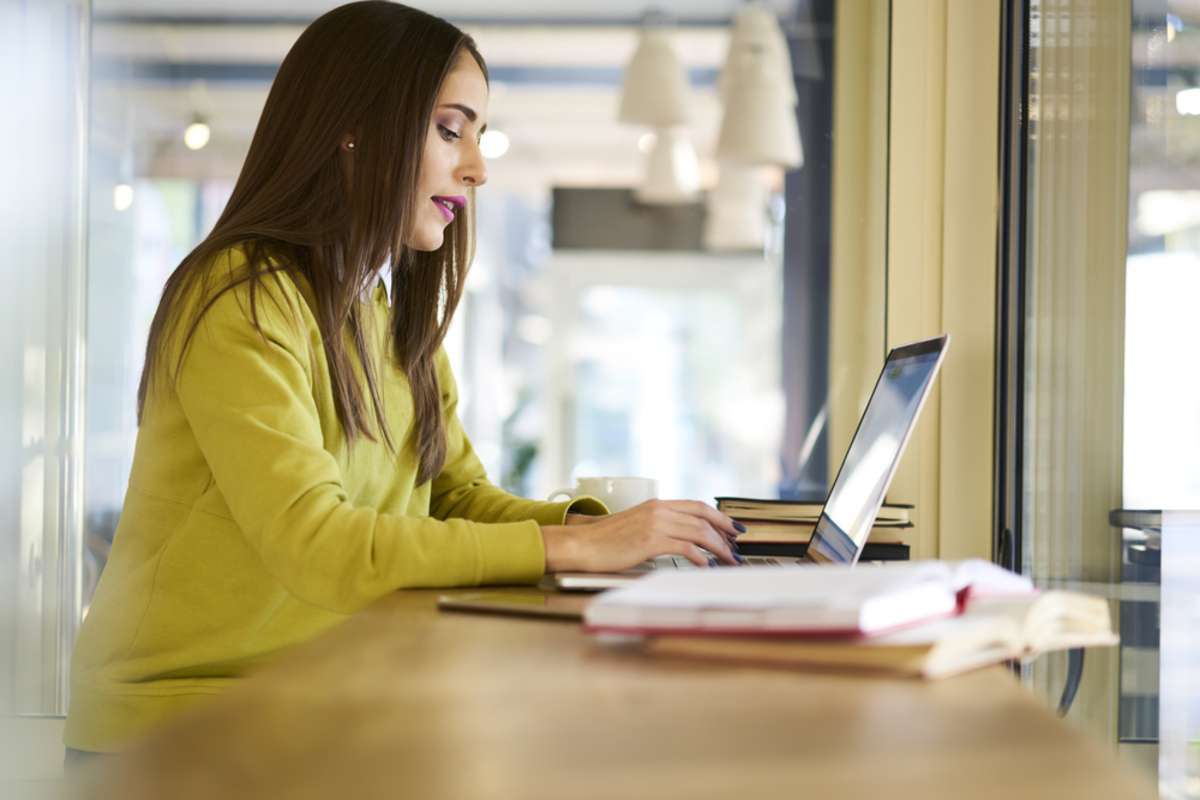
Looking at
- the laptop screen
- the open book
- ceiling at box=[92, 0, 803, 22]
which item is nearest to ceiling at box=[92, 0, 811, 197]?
ceiling at box=[92, 0, 803, 22]

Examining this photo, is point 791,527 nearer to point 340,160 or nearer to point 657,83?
point 340,160

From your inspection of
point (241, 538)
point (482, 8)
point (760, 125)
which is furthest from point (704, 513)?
point (482, 8)

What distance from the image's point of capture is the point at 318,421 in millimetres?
1231

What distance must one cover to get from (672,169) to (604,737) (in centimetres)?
214

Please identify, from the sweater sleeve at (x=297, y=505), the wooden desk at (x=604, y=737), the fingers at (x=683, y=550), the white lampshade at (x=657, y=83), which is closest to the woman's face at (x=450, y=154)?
the sweater sleeve at (x=297, y=505)

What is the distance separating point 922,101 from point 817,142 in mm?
309

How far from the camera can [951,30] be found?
193 cm

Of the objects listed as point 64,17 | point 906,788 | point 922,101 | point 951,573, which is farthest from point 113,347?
point 906,788

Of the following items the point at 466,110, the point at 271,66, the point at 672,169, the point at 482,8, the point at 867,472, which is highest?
the point at 482,8

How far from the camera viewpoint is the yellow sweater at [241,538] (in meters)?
1.08

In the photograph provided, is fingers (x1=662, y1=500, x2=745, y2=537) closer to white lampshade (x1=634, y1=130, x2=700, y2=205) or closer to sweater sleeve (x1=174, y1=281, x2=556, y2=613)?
sweater sleeve (x1=174, y1=281, x2=556, y2=613)

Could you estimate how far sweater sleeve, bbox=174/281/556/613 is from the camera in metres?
1.07

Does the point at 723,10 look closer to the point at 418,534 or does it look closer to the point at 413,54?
the point at 413,54

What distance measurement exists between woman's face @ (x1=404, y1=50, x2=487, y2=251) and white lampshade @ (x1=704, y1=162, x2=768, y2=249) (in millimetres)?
929
